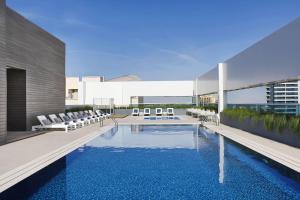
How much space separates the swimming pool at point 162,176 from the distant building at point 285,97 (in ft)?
7.41

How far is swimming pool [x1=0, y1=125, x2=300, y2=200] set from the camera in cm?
485

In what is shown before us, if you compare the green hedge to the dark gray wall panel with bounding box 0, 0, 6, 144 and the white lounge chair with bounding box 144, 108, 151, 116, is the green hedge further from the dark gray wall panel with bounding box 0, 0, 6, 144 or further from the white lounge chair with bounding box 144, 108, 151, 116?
the white lounge chair with bounding box 144, 108, 151, 116

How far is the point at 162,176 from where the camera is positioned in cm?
585

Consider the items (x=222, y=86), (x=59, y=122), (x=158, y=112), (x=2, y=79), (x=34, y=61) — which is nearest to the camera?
(x=2, y=79)

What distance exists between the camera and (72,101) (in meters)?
31.6

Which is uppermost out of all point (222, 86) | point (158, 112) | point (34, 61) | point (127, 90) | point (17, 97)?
point (34, 61)

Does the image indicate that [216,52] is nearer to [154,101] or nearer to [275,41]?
[154,101]

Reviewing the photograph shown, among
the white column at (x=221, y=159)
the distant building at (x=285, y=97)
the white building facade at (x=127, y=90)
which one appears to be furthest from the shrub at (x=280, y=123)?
the white building facade at (x=127, y=90)

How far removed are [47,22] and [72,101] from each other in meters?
9.91

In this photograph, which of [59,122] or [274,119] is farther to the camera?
[59,122]

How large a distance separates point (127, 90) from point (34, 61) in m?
16.8

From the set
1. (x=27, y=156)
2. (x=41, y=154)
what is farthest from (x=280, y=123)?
(x=27, y=156)

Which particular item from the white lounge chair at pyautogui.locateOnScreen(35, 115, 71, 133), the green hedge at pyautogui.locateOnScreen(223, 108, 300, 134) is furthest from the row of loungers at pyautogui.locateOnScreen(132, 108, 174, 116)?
the white lounge chair at pyautogui.locateOnScreen(35, 115, 71, 133)

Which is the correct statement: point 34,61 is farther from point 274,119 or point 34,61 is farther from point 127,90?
point 127,90
